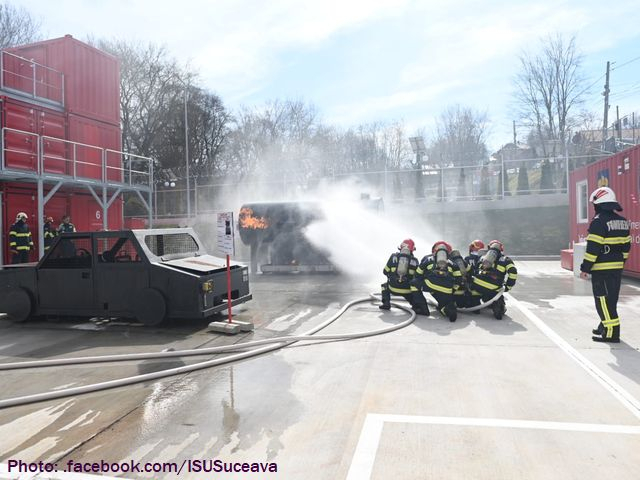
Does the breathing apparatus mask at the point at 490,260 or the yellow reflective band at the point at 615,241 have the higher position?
the yellow reflective band at the point at 615,241

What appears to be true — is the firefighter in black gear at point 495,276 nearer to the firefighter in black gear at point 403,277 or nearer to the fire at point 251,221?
the firefighter in black gear at point 403,277

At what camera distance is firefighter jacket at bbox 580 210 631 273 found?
19.6ft

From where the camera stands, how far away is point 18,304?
7.48 metres

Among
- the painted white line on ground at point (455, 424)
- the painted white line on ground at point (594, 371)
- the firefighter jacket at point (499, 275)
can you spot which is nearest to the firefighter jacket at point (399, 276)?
the firefighter jacket at point (499, 275)

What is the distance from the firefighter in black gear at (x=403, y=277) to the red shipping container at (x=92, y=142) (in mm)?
9821

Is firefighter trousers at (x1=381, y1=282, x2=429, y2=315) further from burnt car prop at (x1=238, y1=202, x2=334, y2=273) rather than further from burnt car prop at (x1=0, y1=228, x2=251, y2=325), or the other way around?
burnt car prop at (x1=238, y1=202, x2=334, y2=273)

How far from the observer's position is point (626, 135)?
30.1m

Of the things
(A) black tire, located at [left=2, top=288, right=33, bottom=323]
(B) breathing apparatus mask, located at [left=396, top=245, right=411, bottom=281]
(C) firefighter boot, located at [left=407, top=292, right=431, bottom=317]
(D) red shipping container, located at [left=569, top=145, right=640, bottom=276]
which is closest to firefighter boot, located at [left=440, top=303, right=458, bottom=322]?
(C) firefighter boot, located at [left=407, top=292, right=431, bottom=317]

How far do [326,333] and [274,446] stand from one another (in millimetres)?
3420

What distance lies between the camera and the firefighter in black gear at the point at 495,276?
7.56 metres

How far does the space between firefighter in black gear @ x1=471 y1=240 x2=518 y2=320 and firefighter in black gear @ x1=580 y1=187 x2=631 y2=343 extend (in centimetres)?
153

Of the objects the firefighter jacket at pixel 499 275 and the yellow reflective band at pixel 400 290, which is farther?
the yellow reflective band at pixel 400 290

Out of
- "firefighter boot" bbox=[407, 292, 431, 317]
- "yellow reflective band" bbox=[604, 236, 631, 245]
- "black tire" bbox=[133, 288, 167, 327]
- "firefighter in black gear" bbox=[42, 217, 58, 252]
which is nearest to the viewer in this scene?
"yellow reflective band" bbox=[604, 236, 631, 245]

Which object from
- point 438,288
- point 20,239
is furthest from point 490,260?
point 20,239
